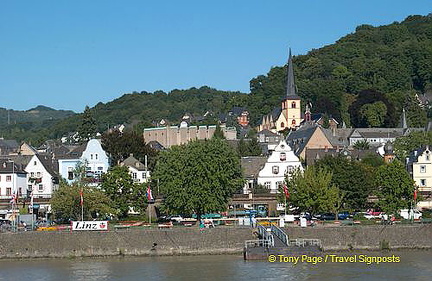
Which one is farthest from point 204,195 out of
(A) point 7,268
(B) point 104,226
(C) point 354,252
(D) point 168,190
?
(A) point 7,268

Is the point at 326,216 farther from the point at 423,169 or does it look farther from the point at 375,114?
the point at 375,114

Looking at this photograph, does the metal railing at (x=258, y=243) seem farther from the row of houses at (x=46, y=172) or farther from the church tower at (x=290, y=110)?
the church tower at (x=290, y=110)

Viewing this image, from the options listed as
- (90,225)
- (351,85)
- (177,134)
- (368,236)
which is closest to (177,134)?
(177,134)

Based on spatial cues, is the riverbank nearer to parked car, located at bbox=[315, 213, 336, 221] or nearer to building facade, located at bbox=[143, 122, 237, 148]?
parked car, located at bbox=[315, 213, 336, 221]

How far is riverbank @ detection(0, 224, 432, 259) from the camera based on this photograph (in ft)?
193

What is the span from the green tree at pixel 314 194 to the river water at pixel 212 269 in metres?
10.9

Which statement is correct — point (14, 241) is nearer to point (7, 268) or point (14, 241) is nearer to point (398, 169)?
point (7, 268)

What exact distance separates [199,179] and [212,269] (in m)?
16.9

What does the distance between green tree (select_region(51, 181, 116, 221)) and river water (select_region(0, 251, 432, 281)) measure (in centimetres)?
1123

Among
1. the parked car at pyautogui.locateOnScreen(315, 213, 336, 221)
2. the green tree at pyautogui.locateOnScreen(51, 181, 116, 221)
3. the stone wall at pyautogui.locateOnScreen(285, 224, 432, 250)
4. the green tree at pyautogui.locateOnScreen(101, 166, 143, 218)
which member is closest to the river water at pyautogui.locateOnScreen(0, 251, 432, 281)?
the stone wall at pyautogui.locateOnScreen(285, 224, 432, 250)

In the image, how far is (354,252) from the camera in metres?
58.4

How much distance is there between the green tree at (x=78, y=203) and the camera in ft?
227

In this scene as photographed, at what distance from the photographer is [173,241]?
194 feet

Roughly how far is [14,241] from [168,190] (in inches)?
Answer: 546
